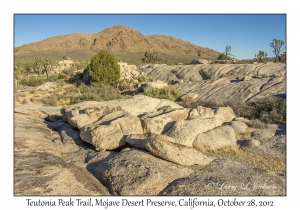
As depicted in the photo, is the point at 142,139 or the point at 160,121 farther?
the point at 160,121

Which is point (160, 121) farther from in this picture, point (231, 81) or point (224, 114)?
point (231, 81)

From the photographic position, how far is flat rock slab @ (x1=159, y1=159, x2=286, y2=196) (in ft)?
14.2

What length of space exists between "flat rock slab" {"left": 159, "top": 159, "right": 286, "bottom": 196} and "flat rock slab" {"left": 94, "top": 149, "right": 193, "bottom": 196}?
22cm

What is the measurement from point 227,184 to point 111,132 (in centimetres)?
404

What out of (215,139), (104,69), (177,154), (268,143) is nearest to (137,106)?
(215,139)

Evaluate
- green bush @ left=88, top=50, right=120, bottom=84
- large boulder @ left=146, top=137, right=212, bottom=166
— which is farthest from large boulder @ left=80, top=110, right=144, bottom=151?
green bush @ left=88, top=50, right=120, bottom=84

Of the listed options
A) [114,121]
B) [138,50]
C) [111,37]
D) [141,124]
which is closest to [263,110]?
[141,124]

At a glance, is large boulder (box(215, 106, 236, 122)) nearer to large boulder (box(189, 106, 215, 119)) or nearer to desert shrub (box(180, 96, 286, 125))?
large boulder (box(189, 106, 215, 119))

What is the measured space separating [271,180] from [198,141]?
253cm

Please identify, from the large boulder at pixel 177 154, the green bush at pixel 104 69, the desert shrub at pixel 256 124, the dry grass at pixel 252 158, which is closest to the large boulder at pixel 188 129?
the dry grass at pixel 252 158

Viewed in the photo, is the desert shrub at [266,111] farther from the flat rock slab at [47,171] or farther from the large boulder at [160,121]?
the flat rock slab at [47,171]

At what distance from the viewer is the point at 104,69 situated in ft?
82.0
